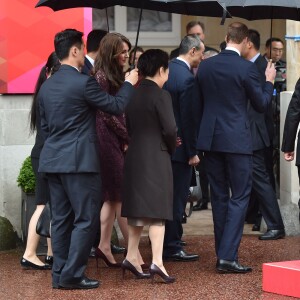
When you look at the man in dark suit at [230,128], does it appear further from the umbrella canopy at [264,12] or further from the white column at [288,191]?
the white column at [288,191]

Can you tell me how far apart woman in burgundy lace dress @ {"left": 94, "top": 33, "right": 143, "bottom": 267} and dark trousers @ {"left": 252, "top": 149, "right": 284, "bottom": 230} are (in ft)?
6.53

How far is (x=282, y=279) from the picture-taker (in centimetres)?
850

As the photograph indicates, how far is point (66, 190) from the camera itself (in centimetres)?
856

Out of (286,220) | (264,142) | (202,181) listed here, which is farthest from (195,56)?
(202,181)

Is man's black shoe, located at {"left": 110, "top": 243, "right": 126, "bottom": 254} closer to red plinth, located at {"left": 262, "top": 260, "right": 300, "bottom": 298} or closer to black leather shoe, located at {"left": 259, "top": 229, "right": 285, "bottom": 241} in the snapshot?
black leather shoe, located at {"left": 259, "top": 229, "right": 285, "bottom": 241}

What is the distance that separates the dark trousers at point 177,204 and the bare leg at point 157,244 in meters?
1.10

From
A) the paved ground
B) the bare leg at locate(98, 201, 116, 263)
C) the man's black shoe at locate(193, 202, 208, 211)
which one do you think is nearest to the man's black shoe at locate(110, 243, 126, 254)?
the paved ground

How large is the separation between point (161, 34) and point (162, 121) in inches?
284

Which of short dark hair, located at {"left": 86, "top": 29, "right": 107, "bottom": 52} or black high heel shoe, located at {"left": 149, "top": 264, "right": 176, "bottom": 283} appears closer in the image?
black high heel shoe, located at {"left": 149, "top": 264, "right": 176, "bottom": 283}

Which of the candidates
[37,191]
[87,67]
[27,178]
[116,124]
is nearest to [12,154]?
[27,178]

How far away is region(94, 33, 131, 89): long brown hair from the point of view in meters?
9.27

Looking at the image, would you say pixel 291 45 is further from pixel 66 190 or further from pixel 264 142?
pixel 66 190

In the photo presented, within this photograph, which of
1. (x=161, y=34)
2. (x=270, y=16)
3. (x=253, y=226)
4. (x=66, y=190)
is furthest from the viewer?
(x=161, y=34)

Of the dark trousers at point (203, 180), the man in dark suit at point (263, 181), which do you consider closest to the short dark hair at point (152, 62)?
the man in dark suit at point (263, 181)
